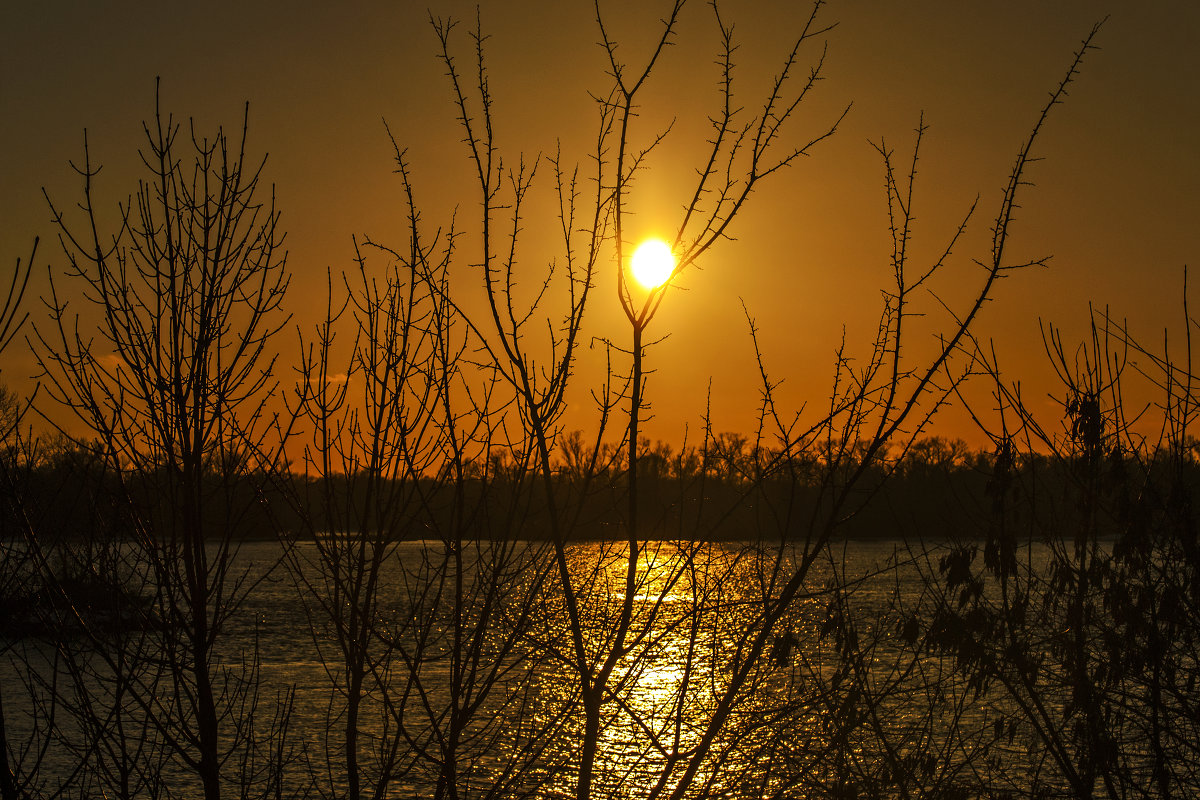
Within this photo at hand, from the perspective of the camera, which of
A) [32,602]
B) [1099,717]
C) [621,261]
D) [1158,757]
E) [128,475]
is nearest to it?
[621,261]

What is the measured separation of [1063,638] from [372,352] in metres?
3.75

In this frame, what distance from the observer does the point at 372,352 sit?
3.92m

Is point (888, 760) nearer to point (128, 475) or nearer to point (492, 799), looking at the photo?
point (492, 799)

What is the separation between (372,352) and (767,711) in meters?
2.05

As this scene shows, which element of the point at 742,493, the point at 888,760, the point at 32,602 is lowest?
the point at 888,760

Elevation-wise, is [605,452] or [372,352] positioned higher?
[372,352]

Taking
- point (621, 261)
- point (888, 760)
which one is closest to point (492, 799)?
point (621, 261)

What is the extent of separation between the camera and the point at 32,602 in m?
3.50

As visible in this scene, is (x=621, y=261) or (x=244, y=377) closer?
(x=621, y=261)

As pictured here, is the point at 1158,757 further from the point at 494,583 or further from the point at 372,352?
the point at 372,352

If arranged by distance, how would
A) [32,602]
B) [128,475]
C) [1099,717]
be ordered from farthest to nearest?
[1099,717], [128,475], [32,602]

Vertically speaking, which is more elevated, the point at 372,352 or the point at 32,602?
the point at 372,352

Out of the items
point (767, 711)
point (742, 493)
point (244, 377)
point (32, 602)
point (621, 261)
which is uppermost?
point (621, 261)

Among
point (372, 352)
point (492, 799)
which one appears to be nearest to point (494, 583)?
point (492, 799)
